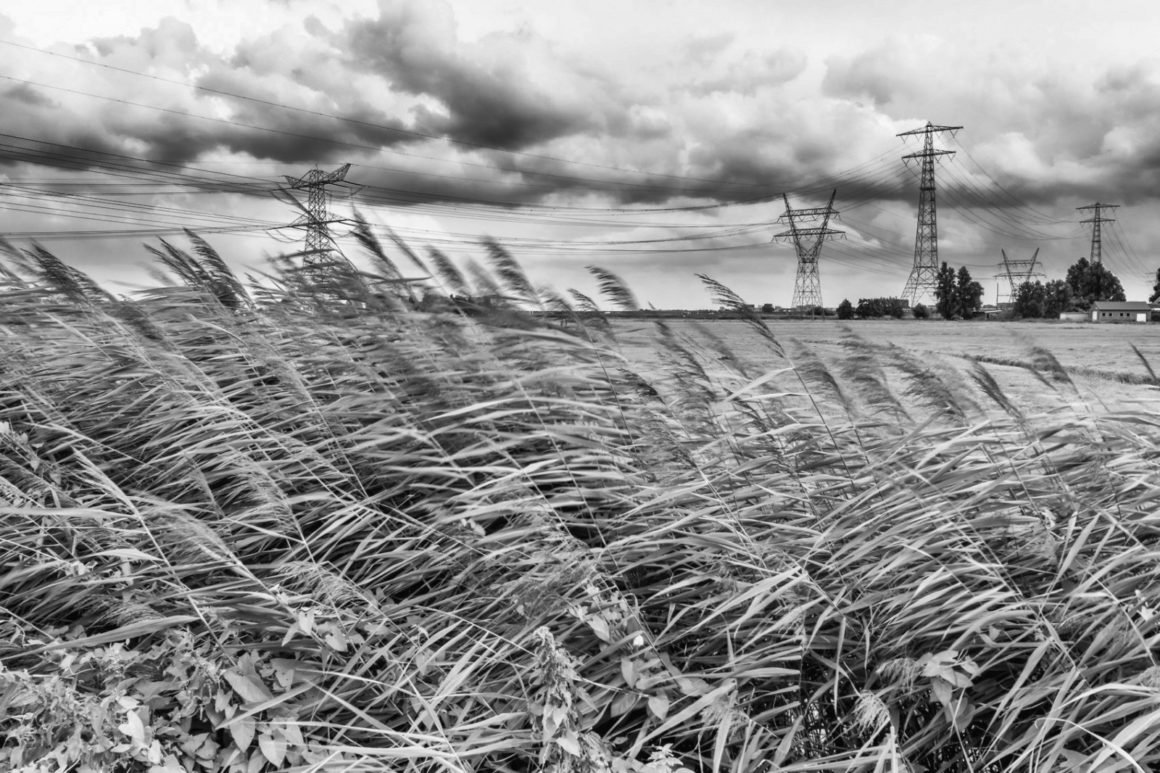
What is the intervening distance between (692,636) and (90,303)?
3.53m

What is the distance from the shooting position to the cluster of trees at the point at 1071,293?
10212cm

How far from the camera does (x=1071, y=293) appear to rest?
113 metres

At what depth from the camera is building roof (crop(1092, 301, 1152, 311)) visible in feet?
342

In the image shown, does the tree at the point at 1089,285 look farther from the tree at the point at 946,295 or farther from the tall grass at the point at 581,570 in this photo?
the tall grass at the point at 581,570

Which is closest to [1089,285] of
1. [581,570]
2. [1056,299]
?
[1056,299]

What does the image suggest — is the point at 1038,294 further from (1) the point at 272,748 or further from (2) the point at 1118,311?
(1) the point at 272,748

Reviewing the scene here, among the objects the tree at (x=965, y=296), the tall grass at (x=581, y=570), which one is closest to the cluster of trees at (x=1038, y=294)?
the tree at (x=965, y=296)

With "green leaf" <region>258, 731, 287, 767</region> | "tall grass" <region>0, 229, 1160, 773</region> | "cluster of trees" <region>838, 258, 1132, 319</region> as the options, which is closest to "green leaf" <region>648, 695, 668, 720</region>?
"tall grass" <region>0, 229, 1160, 773</region>

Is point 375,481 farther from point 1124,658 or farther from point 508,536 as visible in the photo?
point 1124,658

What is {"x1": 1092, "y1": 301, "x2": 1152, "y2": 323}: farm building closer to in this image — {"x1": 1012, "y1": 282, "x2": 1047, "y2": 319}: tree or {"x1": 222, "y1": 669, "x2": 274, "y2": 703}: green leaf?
{"x1": 1012, "y1": 282, "x2": 1047, "y2": 319}: tree

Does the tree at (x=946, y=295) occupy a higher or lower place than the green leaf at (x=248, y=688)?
higher

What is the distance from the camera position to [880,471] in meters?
3.16

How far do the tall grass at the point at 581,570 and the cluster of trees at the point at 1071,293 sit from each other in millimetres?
109499

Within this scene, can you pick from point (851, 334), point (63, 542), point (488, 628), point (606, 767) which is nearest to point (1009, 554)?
point (851, 334)
